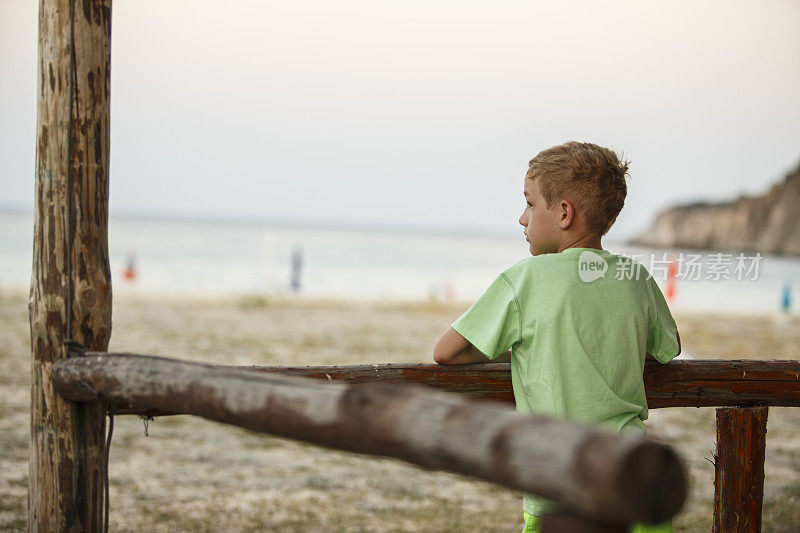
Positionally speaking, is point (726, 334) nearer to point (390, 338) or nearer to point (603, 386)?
point (390, 338)

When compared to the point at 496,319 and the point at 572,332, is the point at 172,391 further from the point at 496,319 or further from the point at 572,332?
the point at 572,332

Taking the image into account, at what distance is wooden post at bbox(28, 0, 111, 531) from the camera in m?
2.23

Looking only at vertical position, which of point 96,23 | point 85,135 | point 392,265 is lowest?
point 392,265

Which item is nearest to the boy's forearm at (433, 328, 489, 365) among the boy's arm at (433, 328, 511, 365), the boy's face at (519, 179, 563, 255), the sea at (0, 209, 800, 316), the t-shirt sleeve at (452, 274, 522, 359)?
the boy's arm at (433, 328, 511, 365)

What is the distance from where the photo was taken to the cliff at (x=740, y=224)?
175 feet

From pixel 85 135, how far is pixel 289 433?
1.20m

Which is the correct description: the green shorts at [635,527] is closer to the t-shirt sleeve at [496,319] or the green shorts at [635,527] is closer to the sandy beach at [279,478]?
the t-shirt sleeve at [496,319]

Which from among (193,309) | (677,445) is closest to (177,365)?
(677,445)

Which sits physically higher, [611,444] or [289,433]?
[611,444]

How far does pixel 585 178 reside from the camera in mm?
2033

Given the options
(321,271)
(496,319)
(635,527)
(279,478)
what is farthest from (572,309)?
(321,271)

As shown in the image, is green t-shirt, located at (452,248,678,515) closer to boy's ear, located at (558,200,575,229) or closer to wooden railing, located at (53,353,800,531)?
boy's ear, located at (558,200,575,229)

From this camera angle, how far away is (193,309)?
14.3 metres

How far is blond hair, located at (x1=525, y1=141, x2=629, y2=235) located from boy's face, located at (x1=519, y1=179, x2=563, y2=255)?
18 millimetres
